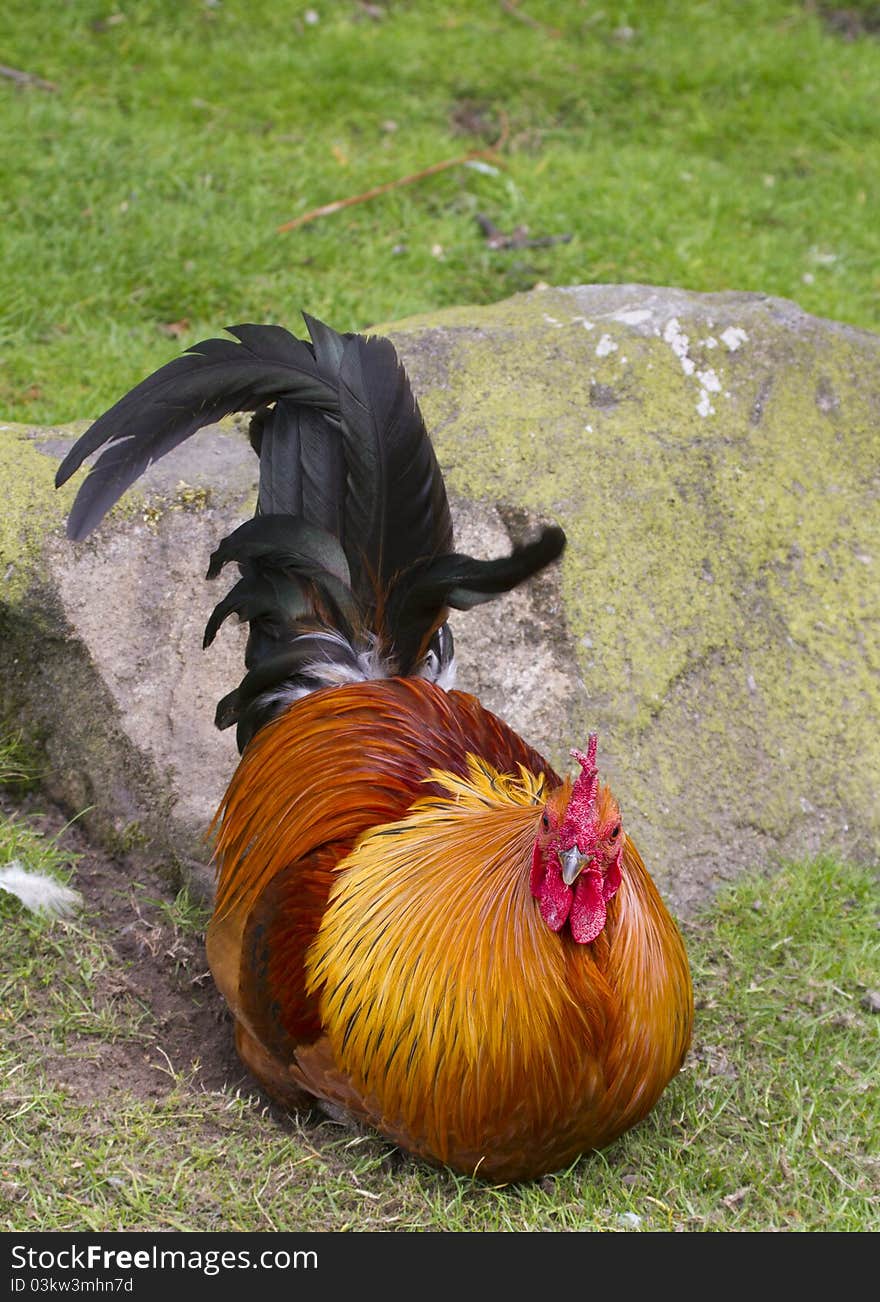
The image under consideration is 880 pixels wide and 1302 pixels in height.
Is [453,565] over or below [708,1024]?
over

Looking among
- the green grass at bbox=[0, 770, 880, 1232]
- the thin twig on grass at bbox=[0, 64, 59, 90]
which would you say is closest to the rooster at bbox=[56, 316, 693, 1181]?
the green grass at bbox=[0, 770, 880, 1232]

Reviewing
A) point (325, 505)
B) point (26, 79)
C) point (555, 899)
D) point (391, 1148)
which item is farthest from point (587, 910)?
point (26, 79)

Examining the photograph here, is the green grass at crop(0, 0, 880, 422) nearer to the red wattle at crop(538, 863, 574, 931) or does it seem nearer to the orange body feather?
the orange body feather

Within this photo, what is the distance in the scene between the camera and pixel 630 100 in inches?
298

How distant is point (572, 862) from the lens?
2.56 metres

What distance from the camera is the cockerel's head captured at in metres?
2.56

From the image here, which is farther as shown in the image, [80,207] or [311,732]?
[80,207]

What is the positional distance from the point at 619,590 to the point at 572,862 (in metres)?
→ 1.78

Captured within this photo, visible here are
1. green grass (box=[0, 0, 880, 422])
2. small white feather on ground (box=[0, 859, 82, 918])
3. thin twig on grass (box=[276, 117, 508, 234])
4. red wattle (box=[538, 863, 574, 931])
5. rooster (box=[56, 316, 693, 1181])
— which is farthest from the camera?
thin twig on grass (box=[276, 117, 508, 234])

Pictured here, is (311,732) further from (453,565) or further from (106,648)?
(106,648)

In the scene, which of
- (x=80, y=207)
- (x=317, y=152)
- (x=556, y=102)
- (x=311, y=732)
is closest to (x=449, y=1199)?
(x=311, y=732)

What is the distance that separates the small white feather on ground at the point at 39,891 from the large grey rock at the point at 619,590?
28 cm

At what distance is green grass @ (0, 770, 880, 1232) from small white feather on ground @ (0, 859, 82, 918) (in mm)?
49

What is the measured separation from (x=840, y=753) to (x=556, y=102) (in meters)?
4.67
